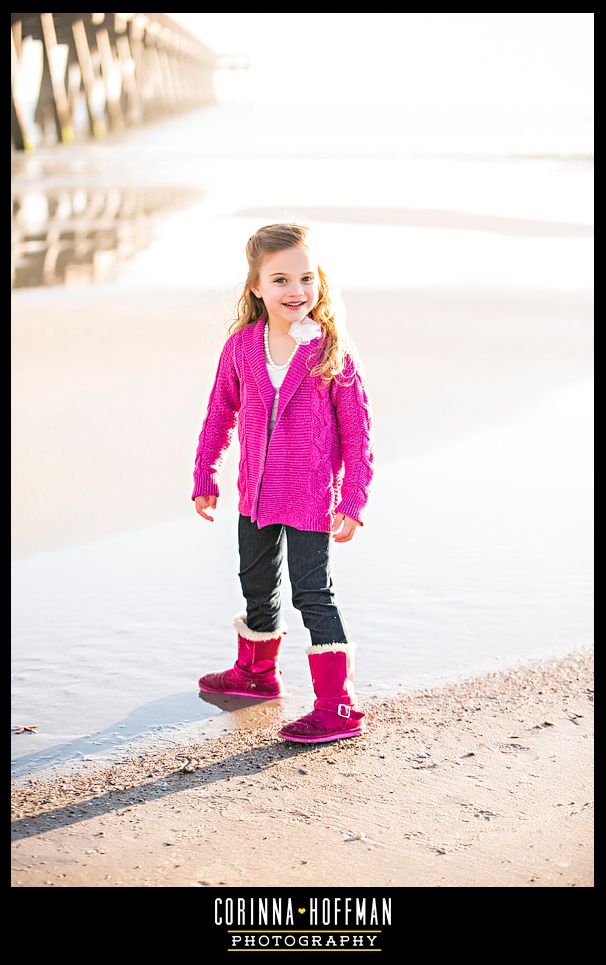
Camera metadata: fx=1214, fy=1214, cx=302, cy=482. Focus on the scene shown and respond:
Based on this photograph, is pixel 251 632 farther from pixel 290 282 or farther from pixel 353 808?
pixel 290 282

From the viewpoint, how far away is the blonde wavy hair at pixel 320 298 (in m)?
3.12

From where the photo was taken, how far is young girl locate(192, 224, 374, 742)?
10.3 feet

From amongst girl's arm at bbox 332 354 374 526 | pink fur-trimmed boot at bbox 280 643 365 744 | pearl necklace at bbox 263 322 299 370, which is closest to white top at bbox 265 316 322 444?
pearl necklace at bbox 263 322 299 370

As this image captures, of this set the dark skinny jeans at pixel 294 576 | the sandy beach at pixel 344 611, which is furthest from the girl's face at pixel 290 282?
the dark skinny jeans at pixel 294 576

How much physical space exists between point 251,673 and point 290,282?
105cm

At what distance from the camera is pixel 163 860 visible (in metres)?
2.40

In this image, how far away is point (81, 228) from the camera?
12.2 meters

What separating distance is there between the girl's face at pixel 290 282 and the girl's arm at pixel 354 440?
0.60 ft

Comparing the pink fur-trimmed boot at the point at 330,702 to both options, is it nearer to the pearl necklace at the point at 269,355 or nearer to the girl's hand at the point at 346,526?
the girl's hand at the point at 346,526

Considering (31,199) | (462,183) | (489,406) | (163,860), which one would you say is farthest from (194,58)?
(163,860)

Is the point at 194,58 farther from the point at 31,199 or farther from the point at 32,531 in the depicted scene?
the point at 32,531
